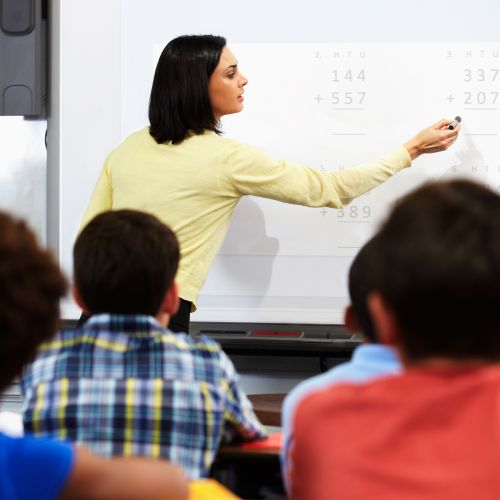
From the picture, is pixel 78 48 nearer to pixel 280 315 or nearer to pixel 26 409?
pixel 280 315

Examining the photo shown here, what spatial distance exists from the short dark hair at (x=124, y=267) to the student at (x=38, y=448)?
20.0 inches

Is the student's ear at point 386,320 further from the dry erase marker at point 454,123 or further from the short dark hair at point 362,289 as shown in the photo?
the dry erase marker at point 454,123

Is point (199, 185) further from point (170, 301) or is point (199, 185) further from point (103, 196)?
point (170, 301)

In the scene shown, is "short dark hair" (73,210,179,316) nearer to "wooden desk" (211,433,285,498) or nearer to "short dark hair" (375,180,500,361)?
"wooden desk" (211,433,285,498)

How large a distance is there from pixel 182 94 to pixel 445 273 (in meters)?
1.56

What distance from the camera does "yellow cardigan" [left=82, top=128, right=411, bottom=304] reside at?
2248 millimetres

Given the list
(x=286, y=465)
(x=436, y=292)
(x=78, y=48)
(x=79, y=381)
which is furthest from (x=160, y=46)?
(x=436, y=292)

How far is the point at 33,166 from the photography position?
2.86 meters

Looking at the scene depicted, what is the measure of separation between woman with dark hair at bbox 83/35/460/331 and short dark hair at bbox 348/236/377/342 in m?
0.90

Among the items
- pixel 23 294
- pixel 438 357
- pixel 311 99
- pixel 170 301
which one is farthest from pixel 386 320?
pixel 311 99

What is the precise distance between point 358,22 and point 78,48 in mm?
833

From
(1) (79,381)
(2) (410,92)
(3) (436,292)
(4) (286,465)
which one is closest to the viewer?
(3) (436,292)

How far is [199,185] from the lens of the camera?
7.37ft

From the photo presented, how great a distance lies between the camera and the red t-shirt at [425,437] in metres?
0.84
